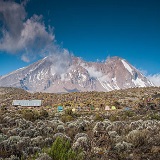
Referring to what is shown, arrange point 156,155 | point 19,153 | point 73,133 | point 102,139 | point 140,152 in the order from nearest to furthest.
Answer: point 156,155 < point 140,152 < point 19,153 < point 102,139 < point 73,133

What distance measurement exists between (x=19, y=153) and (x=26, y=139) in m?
1.52

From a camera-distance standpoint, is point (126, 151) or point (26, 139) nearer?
point (126, 151)

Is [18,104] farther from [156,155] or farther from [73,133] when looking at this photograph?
[156,155]

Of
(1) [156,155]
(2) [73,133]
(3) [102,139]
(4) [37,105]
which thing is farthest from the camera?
(4) [37,105]

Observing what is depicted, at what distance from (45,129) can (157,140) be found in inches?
330

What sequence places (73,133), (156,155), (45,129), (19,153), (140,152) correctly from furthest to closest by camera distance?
(45,129) < (73,133) < (19,153) < (140,152) < (156,155)

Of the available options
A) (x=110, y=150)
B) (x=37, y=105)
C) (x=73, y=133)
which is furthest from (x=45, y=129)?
(x=37, y=105)

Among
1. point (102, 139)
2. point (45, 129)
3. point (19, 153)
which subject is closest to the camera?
point (19, 153)

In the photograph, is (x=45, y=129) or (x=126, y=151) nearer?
(x=126, y=151)

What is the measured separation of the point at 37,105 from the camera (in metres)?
82.8

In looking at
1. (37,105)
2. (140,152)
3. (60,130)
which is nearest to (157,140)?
(140,152)

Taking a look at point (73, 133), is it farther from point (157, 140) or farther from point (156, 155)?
point (156, 155)

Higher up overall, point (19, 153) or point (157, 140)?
point (157, 140)

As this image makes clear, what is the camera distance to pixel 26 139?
11492 mm
